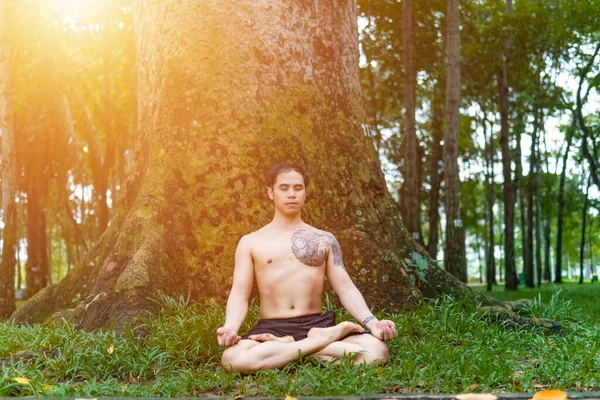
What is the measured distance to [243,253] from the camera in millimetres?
4691

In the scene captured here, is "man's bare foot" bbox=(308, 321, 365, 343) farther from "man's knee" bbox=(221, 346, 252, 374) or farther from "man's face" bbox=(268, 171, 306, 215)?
"man's face" bbox=(268, 171, 306, 215)

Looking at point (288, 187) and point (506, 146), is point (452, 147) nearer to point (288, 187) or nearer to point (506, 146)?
point (506, 146)

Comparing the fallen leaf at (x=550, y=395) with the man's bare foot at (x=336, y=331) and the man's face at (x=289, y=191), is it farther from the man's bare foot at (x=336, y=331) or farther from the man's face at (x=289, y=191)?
the man's face at (x=289, y=191)

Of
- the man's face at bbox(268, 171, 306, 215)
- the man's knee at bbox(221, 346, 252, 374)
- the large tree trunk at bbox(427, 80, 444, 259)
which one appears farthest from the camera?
the large tree trunk at bbox(427, 80, 444, 259)

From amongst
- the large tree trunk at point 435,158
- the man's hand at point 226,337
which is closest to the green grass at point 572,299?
the man's hand at point 226,337

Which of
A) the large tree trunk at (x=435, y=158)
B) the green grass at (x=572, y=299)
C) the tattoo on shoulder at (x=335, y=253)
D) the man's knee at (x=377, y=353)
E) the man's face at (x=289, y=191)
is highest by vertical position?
the large tree trunk at (x=435, y=158)

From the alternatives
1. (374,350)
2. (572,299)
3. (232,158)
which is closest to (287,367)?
(374,350)

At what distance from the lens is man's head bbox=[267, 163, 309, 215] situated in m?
4.62

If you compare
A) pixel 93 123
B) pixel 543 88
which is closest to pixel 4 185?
pixel 93 123

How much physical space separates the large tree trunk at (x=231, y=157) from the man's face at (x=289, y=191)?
1753mm

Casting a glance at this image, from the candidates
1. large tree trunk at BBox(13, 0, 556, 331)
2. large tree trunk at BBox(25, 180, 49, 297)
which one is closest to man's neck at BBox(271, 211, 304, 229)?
large tree trunk at BBox(13, 0, 556, 331)

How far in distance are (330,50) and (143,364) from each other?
13.8 ft

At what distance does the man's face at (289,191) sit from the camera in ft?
15.2

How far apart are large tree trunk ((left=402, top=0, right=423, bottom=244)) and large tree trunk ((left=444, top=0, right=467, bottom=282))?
5.78 ft
